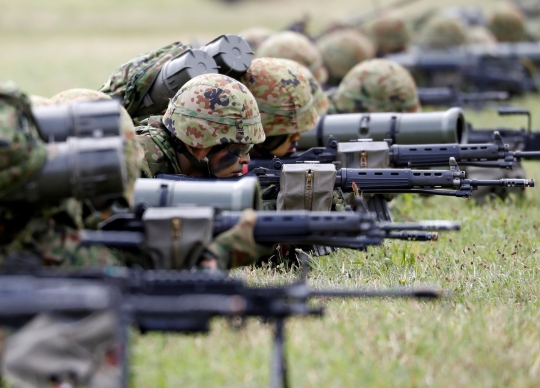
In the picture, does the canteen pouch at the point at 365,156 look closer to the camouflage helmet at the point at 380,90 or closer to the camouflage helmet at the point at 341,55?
the camouflage helmet at the point at 380,90

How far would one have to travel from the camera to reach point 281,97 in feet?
24.9

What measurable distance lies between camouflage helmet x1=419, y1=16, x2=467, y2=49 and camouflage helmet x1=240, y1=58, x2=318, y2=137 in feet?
40.6

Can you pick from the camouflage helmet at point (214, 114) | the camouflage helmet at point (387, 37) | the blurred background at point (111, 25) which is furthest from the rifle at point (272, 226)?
the blurred background at point (111, 25)

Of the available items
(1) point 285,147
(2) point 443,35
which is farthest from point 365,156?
(2) point 443,35

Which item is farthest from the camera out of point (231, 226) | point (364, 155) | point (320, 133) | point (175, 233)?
point (320, 133)

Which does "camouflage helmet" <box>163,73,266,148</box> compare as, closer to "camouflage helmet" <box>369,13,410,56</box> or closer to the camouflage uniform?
the camouflage uniform

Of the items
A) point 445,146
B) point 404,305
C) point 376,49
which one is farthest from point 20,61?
point 404,305

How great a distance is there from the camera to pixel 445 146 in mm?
7707

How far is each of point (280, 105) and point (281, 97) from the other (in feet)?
0.25

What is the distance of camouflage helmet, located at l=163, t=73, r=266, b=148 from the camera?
20.8 feet

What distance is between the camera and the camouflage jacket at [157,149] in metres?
6.63

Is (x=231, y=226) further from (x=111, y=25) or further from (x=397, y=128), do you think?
(x=111, y=25)

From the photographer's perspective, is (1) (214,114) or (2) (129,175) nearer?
(2) (129,175)

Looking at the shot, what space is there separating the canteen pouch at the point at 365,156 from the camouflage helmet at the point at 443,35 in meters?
12.5
